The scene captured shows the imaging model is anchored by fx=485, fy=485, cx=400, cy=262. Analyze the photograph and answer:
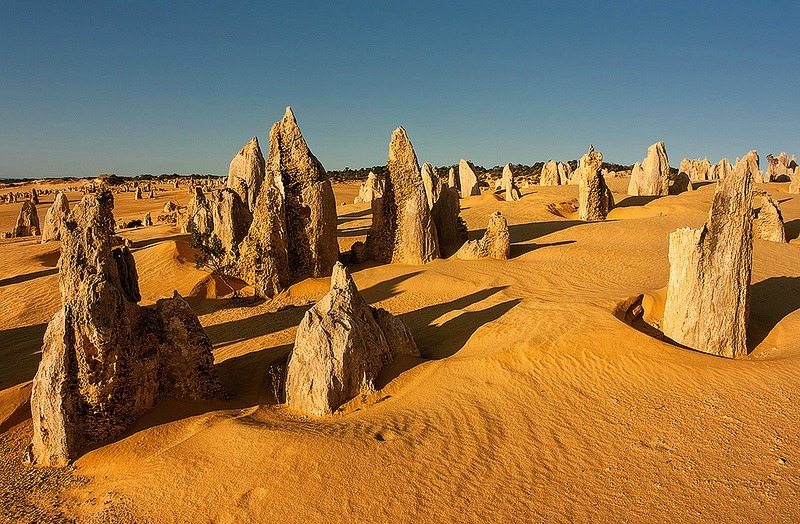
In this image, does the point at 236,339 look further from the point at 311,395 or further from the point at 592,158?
the point at 592,158

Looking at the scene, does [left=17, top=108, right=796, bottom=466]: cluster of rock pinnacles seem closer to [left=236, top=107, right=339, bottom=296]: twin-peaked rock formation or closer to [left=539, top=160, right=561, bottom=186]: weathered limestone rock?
[left=236, top=107, right=339, bottom=296]: twin-peaked rock formation

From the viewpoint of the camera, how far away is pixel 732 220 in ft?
30.7

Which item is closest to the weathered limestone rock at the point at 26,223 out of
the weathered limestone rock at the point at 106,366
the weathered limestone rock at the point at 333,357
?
the weathered limestone rock at the point at 106,366

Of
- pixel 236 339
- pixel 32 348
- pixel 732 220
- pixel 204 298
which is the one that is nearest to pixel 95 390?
pixel 236 339

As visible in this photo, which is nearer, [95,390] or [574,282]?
[95,390]

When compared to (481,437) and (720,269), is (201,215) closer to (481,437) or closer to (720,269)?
(481,437)

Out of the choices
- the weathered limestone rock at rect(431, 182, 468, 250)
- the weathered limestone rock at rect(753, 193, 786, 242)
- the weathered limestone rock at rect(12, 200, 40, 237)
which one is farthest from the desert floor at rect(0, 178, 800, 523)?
the weathered limestone rock at rect(12, 200, 40, 237)

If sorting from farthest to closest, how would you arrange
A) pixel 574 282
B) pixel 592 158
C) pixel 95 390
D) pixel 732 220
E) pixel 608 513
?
pixel 592 158
pixel 574 282
pixel 732 220
pixel 95 390
pixel 608 513

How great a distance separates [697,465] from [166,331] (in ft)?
26.2

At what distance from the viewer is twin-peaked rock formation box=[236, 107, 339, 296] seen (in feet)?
Answer: 47.7

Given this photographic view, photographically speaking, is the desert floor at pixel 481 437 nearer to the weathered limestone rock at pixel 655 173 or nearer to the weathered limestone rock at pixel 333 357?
the weathered limestone rock at pixel 333 357

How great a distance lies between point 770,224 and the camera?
67.6ft

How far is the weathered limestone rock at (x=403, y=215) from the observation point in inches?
637

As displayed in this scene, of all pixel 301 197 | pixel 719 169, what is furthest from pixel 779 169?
pixel 301 197
